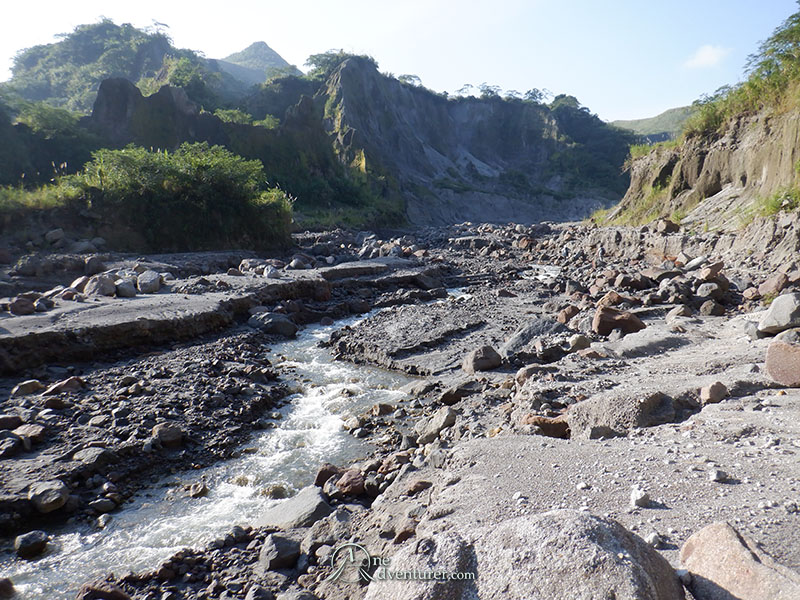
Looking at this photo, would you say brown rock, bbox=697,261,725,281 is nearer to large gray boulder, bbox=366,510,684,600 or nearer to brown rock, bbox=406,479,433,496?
brown rock, bbox=406,479,433,496

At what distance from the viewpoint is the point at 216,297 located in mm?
10047

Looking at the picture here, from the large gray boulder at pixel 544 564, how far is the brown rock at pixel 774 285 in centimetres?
752

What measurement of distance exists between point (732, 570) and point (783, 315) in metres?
4.27

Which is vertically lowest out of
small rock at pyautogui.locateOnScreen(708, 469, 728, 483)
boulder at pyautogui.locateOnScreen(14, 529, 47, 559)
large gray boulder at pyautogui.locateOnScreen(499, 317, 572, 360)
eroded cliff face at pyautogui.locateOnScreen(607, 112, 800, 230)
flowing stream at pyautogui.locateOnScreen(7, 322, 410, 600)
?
flowing stream at pyautogui.locateOnScreen(7, 322, 410, 600)

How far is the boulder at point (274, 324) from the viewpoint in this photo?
9609mm

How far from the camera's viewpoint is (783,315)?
195 inches

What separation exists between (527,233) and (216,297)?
75.9ft

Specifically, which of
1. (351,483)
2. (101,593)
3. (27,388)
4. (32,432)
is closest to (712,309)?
(351,483)

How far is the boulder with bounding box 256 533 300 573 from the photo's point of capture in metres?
3.08

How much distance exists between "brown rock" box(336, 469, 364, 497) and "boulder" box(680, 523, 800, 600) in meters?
2.45

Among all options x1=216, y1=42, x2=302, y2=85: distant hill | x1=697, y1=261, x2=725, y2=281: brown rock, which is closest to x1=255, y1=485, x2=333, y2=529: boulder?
x1=697, y1=261, x2=725, y2=281: brown rock

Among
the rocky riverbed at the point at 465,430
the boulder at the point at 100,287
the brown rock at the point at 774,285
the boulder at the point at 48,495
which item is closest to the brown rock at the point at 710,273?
the rocky riverbed at the point at 465,430

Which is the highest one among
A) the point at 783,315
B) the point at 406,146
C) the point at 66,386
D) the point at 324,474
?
the point at 406,146

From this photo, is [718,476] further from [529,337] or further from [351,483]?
[529,337]
